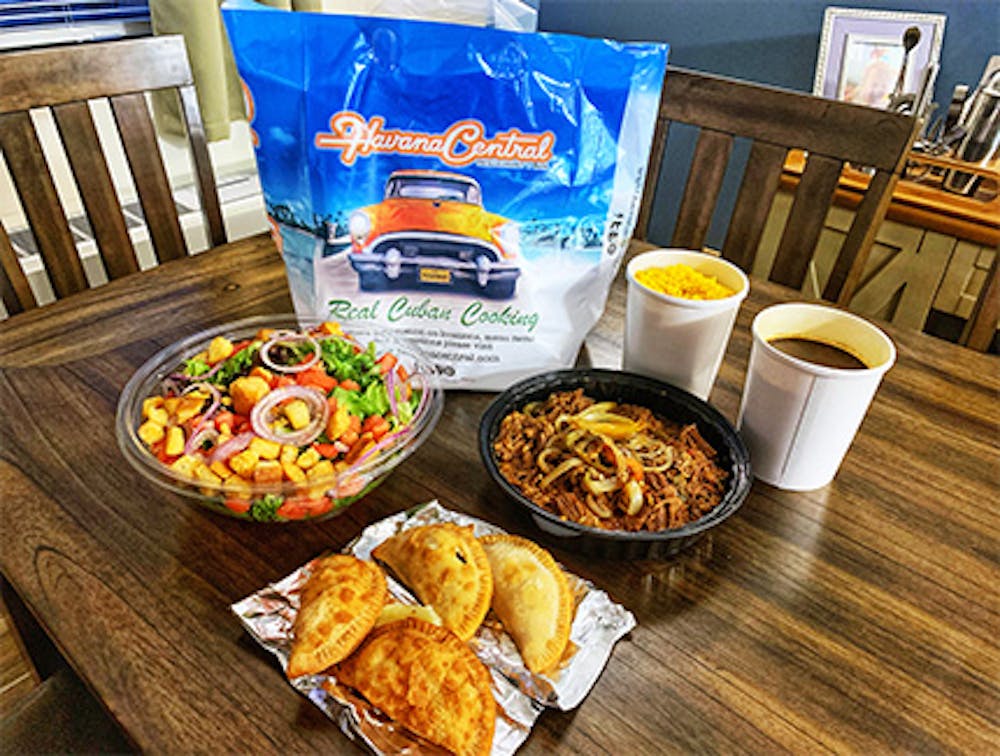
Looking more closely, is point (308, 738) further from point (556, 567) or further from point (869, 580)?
point (869, 580)

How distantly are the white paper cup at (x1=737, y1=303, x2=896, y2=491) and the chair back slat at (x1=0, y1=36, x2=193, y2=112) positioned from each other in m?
1.07

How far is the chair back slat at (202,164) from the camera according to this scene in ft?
4.17

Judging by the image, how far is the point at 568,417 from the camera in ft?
2.54

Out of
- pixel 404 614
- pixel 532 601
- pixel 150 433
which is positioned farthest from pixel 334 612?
pixel 150 433

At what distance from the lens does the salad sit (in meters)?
0.67

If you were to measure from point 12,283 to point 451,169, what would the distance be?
31.5 inches

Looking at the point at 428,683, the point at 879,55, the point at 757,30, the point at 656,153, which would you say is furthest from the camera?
the point at 757,30

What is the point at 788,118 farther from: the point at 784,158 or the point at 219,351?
the point at 219,351

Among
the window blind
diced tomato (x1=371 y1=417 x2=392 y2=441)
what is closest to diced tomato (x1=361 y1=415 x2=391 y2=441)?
diced tomato (x1=371 y1=417 x2=392 y2=441)

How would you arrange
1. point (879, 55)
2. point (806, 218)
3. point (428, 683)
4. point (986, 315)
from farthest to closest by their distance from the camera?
point (879, 55) < point (806, 218) < point (986, 315) < point (428, 683)

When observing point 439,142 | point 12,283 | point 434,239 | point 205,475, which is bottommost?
point 12,283

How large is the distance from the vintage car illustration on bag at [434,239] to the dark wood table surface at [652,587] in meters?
0.16

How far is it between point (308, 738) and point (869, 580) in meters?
0.51

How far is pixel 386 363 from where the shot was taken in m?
0.81
